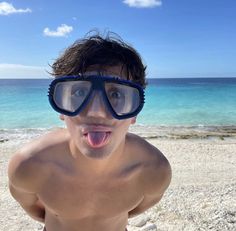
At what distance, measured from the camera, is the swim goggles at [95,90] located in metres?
1.75

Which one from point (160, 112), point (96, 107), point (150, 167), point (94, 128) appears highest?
point (96, 107)

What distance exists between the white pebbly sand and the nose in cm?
246

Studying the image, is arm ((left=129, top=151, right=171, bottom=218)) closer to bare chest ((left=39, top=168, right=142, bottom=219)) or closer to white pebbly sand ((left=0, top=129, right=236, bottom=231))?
bare chest ((left=39, top=168, right=142, bottom=219))

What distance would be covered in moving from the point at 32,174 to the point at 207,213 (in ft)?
9.30

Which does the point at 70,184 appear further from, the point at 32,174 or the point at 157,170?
the point at 157,170

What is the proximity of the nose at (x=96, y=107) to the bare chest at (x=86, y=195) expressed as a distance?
61 centimetres

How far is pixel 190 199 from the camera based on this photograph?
4.95 m

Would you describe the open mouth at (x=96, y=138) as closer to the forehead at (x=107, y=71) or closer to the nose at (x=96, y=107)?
the nose at (x=96, y=107)

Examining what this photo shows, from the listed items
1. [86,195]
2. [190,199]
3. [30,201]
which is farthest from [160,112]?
[86,195]

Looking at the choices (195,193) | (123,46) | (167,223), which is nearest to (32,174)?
(123,46)

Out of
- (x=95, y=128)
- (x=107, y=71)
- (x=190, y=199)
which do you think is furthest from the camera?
(x=190, y=199)

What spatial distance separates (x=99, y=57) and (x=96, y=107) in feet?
1.09

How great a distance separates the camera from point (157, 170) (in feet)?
7.77

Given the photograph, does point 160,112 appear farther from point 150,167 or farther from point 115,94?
point 115,94
